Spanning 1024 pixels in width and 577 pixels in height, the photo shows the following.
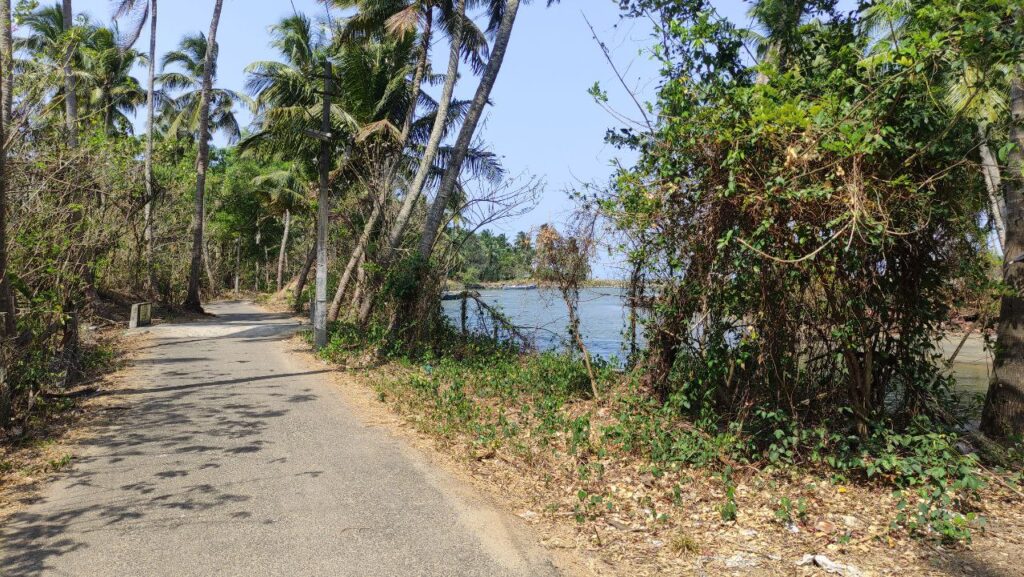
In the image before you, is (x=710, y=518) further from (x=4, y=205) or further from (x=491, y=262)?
Result: (x=491, y=262)

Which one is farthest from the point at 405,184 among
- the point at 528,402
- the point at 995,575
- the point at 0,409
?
the point at 995,575

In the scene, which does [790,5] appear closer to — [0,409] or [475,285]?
[475,285]

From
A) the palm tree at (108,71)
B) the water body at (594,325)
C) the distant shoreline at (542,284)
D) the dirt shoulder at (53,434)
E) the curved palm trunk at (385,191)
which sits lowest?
the dirt shoulder at (53,434)

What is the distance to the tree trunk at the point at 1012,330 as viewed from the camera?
566 centimetres

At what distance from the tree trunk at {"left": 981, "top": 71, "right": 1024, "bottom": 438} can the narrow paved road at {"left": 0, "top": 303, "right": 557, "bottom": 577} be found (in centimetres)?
464

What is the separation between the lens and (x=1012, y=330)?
Answer: 18.8ft

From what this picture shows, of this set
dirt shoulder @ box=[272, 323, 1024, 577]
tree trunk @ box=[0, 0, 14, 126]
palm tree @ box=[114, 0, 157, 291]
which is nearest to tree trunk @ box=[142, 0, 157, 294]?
palm tree @ box=[114, 0, 157, 291]

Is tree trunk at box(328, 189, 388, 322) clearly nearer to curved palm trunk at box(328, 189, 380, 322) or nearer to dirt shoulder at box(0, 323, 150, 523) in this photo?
curved palm trunk at box(328, 189, 380, 322)

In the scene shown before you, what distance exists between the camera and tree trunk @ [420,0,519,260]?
40.7ft

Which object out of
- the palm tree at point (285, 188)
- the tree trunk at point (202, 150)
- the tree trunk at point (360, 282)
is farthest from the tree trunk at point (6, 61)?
the palm tree at point (285, 188)

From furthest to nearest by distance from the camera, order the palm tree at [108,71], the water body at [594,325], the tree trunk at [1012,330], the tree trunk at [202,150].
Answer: the palm tree at [108,71]
the tree trunk at [202,150]
the water body at [594,325]
the tree trunk at [1012,330]

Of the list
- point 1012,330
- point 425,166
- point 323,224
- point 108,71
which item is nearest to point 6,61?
point 323,224

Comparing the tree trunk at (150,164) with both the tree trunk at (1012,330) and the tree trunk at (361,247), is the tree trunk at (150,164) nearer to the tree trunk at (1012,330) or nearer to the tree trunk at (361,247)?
the tree trunk at (361,247)

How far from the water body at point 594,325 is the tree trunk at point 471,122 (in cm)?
164
